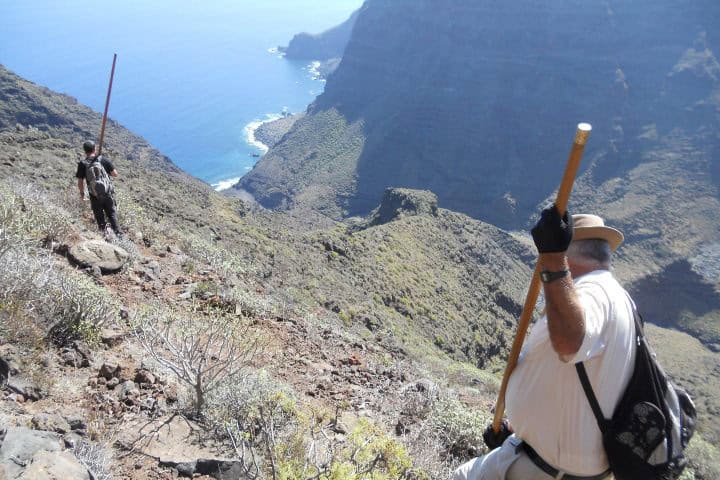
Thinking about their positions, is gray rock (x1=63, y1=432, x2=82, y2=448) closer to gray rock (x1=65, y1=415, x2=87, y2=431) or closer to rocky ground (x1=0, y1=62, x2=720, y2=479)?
rocky ground (x1=0, y1=62, x2=720, y2=479)

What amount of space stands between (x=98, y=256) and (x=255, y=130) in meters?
119

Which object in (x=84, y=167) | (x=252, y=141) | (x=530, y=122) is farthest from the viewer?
(x=252, y=141)

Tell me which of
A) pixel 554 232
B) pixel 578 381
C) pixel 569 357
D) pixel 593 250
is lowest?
pixel 578 381

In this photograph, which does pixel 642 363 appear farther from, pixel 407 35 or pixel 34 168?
pixel 407 35

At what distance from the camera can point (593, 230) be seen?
257cm

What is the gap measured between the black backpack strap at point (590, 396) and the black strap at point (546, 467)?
302mm

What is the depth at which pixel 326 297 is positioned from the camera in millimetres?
14219

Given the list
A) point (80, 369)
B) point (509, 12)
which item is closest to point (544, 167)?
point (509, 12)

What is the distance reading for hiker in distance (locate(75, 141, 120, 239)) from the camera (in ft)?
27.4

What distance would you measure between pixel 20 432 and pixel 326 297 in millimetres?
11373

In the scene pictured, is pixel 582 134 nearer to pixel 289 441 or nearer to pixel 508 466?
pixel 508 466

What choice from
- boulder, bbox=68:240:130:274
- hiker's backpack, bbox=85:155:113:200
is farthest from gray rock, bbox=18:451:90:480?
hiker's backpack, bbox=85:155:113:200

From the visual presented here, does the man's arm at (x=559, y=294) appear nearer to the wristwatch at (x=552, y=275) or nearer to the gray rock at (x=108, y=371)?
the wristwatch at (x=552, y=275)

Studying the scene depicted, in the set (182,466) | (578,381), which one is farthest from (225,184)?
(578,381)
